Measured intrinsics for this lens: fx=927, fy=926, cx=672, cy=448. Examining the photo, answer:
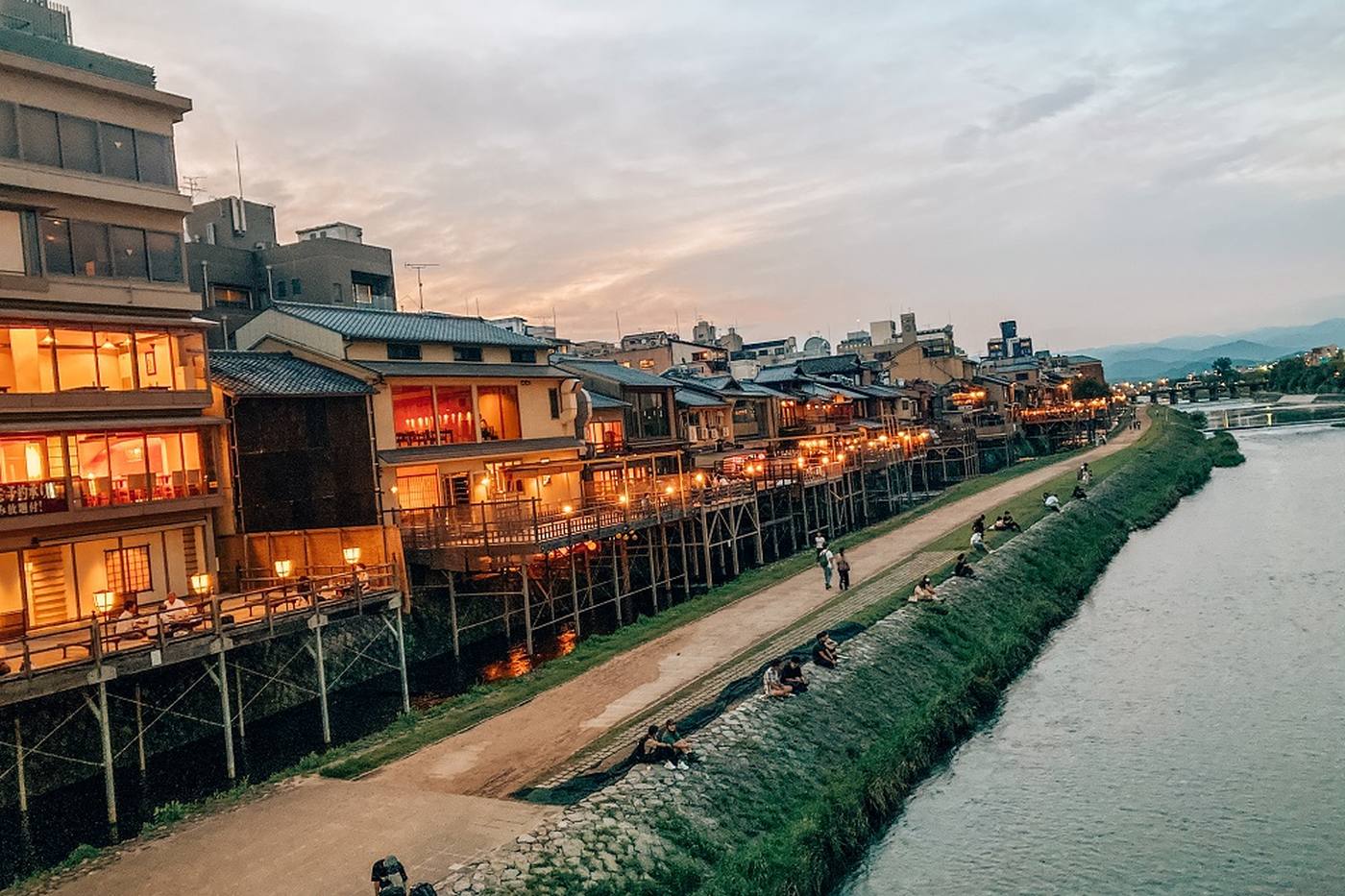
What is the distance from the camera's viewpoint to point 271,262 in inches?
2235

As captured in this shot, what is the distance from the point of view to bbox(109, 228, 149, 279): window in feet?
89.9

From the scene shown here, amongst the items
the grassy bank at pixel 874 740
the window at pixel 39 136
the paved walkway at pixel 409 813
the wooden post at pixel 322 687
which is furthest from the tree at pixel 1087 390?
the window at pixel 39 136

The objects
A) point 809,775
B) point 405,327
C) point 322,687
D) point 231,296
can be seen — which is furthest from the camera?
point 231,296

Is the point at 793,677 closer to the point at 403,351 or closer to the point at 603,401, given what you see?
the point at 403,351

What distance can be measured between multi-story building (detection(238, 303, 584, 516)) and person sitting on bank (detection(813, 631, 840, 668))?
1576cm

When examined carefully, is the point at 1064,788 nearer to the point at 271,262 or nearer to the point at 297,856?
the point at 297,856

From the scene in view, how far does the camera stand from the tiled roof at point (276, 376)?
31281mm

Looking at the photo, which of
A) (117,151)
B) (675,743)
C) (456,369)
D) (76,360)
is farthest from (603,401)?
(675,743)

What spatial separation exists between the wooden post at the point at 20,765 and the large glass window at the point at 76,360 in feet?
31.2

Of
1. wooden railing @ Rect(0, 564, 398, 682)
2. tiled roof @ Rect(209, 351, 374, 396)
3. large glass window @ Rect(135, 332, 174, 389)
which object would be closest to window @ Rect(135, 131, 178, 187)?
large glass window @ Rect(135, 332, 174, 389)

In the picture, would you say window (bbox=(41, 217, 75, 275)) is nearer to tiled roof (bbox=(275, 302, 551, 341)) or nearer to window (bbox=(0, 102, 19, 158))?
window (bbox=(0, 102, 19, 158))

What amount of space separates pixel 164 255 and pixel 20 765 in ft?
51.1

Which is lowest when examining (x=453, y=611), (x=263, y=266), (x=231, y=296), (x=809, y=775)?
(x=809, y=775)

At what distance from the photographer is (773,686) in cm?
2167
